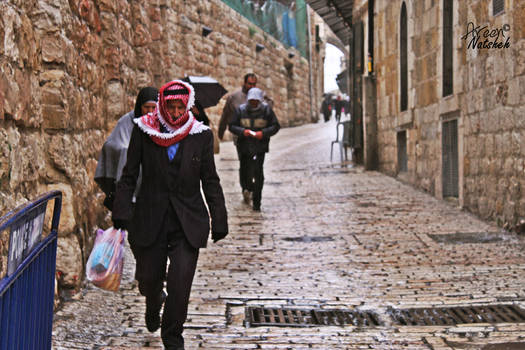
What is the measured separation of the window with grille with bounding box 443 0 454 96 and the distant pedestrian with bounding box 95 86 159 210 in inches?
223

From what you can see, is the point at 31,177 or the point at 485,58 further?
the point at 485,58

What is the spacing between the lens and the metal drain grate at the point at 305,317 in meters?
4.57

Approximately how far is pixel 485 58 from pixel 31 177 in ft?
17.8

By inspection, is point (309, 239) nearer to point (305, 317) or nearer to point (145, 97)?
point (305, 317)

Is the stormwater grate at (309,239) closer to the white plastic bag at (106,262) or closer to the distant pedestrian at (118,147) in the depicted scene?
the distant pedestrian at (118,147)

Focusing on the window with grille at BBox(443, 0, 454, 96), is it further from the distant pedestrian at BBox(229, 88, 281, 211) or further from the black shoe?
the black shoe

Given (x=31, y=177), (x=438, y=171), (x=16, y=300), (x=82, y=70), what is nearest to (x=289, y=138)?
(x=438, y=171)

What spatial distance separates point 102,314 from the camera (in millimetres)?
4691

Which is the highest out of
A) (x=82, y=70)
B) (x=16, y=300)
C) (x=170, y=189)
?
(x=82, y=70)

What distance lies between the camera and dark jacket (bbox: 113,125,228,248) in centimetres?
380

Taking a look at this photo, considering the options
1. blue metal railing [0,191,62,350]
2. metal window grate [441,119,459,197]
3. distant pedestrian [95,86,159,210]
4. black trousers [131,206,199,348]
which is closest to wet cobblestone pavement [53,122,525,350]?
metal window grate [441,119,459,197]

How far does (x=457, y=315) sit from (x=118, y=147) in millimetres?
2581

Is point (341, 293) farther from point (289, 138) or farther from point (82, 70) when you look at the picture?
point (289, 138)

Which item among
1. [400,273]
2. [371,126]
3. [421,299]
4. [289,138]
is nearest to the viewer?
[421,299]
